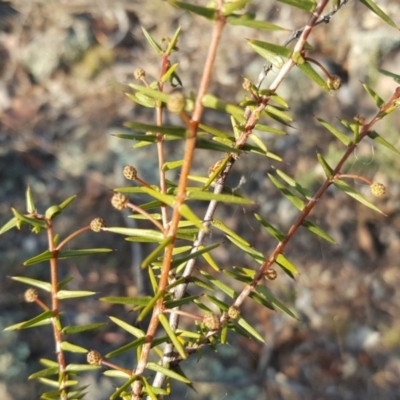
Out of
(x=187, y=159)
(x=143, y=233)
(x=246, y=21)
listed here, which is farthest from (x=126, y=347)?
(x=246, y=21)

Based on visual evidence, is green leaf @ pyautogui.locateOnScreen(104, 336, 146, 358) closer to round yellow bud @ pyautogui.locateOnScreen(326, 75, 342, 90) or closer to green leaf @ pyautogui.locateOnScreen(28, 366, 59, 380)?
green leaf @ pyautogui.locateOnScreen(28, 366, 59, 380)

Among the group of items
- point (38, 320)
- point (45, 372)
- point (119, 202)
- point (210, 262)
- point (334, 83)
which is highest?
point (334, 83)

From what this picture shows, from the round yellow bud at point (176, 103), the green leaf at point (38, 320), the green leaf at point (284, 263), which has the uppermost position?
the round yellow bud at point (176, 103)

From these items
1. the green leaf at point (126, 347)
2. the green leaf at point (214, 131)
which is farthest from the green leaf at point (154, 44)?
the green leaf at point (126, 347)

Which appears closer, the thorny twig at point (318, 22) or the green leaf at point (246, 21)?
the green leaf at point (246, 21)

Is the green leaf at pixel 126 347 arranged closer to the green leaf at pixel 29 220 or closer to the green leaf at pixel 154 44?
the green leaf at pixel 29 220

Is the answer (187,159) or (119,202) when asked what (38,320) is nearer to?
(119,202)

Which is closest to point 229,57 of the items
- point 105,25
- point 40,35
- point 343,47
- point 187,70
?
point 187,70

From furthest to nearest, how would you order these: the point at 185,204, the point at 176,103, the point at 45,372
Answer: the point at 45,372
the point at 185,204
the point at 176,103

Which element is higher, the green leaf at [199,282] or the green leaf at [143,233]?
the green leaf at [143,233]

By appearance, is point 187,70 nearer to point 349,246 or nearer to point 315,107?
point 315,107

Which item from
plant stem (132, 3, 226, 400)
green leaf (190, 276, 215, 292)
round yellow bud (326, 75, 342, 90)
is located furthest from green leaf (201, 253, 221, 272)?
round yellow bud (326, 75, 342, 90)
